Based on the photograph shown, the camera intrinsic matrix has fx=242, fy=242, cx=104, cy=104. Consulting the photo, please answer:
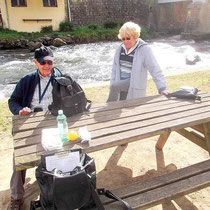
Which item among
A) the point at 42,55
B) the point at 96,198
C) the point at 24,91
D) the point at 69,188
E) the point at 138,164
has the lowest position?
the point at 138,164

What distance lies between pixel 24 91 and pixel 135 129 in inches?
53.1

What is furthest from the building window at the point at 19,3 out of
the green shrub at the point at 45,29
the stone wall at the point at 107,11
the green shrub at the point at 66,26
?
the stone wall at the point at 107,11

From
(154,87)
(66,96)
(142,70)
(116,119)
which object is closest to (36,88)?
(66,96)

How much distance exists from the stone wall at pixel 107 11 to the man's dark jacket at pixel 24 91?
24075 mm

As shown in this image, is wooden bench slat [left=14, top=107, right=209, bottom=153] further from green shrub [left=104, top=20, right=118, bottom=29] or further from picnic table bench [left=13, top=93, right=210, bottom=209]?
green shrub [left=104, top=20, right=118, bottom=29]

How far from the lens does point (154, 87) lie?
248 inches

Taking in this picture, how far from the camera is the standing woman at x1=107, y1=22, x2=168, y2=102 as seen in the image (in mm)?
3338

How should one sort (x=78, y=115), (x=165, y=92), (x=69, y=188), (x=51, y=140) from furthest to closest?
(x=165, y=92) → (x=78, y=115) → (x=51, y=140) → (x=69, y=188)

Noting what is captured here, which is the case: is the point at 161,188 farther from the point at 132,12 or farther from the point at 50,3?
the point at 132,12

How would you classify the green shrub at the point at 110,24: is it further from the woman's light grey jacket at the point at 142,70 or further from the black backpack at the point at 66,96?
the black backpack at the point at 66,96

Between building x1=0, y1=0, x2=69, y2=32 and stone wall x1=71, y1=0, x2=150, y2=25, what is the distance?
1.53 meters

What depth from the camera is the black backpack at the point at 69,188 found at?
61.9 inches

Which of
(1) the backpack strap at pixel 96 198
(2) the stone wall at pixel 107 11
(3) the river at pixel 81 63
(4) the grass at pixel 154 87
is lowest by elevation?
(3) the river at pixel 81 63

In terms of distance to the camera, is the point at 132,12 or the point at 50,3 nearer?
the point at 50,3
